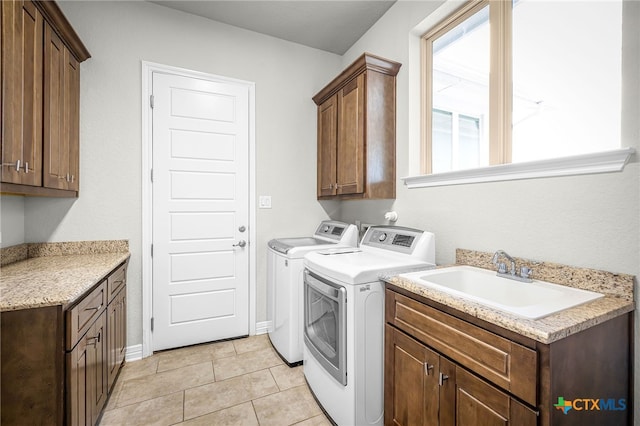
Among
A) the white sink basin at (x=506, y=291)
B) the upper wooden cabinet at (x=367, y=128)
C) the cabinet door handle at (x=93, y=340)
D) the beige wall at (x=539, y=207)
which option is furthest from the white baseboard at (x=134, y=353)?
the beige wall at (x=539, y=207)

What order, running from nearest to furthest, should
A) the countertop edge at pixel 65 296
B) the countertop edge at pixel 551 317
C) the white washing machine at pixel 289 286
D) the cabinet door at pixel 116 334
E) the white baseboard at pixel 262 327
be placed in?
the countertop edge at pixel 551 317 < the countertop edge at pixel 65 296 < the cabinet door at pixel 116 334 < the white washing machine at pixel 289 286 < the white baseboard at pixel 262 327

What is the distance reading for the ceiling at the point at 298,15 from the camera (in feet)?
7.90

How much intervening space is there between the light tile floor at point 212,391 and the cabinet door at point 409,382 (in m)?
0.48

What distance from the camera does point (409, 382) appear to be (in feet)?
4.31

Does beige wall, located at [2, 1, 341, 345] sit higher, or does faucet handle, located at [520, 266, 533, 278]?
beige wall, located at [2, 1, 341, 345]

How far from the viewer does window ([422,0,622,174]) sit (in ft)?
4.32

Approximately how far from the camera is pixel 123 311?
2195 millimetres

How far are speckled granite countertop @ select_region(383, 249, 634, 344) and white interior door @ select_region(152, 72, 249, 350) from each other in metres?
1.74

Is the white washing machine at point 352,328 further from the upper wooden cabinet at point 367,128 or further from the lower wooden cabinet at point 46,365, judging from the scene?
the lower wooden cabinet at point 46,365

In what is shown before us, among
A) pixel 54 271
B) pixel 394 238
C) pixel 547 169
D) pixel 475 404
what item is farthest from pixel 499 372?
pixel 54 271

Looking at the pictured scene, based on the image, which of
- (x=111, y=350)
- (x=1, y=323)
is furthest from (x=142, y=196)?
(x=1, y=323)

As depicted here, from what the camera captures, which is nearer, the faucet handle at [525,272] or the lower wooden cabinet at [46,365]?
the lower wooden cabinet at [46,365]

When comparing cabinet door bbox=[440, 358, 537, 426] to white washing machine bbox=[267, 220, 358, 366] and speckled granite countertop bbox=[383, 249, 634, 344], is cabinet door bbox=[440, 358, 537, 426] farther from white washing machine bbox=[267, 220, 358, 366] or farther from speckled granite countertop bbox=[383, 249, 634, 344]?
white washing machine bbox=[267, 220, 358, 366]

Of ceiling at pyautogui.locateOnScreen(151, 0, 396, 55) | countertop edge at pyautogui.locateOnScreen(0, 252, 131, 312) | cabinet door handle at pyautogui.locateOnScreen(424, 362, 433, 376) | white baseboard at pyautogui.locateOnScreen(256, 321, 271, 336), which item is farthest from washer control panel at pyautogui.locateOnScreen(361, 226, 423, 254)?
ceiling at pyautogui.locateOnScreen(151, 0, 396, 55)
